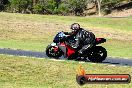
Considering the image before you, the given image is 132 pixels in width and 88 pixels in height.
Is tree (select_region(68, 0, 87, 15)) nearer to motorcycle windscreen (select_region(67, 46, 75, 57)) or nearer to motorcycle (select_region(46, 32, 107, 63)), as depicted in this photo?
motorcycle (select_region(46, 32, 107, 63))

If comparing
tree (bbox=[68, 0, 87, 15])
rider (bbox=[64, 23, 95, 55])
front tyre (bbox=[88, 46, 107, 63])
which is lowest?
tree (bbox=[68, 0, 87, 15])

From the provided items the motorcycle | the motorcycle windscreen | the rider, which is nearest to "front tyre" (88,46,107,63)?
the motorcycle

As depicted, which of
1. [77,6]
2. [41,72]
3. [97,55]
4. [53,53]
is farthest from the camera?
[77,6]

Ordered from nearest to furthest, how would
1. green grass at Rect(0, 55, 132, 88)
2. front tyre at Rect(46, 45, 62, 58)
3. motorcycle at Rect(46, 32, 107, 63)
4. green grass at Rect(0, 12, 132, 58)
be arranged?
green grass at Rect(0, 55, 132, 88) < motorcycle at Rect(46, 32, 107, 63) < front tyre at Rect(46, 45, 62, 58) < green grass at Rect(0, 12, 132, 58)

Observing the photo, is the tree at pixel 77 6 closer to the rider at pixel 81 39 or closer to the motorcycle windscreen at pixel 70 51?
the motorcycle windscreen at pixel 70 51

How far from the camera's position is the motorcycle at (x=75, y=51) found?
20250 millimetres

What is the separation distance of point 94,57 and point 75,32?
4.83 feet

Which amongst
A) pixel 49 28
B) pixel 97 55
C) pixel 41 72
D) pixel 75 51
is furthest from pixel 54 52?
pixel 49 28

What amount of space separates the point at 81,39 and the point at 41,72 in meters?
5.16

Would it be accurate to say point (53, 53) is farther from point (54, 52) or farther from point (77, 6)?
point (77, 6)

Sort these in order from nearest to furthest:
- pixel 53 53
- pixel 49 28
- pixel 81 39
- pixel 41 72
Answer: pixel 41 72
pixel 81 39
pixel 53 53
pixel 49 28

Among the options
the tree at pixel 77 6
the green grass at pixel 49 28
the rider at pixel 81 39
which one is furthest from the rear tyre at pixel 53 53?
the tree at pixel 77 6

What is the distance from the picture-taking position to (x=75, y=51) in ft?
66.8

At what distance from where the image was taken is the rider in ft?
65.1
